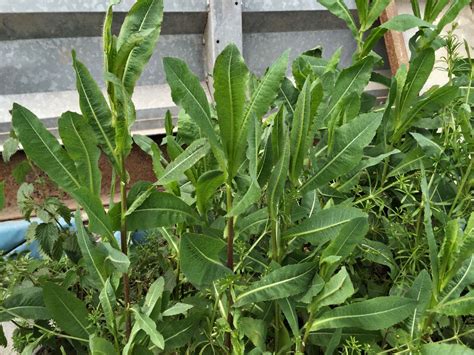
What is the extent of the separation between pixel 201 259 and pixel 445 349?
0.21 metres

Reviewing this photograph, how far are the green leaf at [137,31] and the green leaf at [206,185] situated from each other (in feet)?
0.30

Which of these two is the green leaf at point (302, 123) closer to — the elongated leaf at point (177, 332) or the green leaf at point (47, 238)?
the elongated leaf at point (177, 332)

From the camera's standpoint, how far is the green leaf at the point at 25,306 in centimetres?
45

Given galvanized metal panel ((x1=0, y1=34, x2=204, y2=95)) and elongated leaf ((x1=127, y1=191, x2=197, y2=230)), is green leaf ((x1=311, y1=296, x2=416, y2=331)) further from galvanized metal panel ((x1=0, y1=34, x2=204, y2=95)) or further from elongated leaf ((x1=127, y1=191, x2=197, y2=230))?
galvanized metal panel ((x1=0, y1=34, x2=204, y2=95))

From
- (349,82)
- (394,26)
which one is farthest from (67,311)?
(394,26)

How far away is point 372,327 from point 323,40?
1.70m

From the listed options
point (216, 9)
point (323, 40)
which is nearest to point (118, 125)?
point (216, 9)

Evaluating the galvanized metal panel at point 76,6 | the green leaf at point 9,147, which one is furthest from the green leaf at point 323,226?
the galvanized metal panel at point 76,6

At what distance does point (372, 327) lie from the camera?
42 cm

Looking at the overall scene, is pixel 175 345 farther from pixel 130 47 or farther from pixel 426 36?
pixel 426 36

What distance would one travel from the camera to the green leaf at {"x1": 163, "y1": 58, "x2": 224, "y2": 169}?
40 cm

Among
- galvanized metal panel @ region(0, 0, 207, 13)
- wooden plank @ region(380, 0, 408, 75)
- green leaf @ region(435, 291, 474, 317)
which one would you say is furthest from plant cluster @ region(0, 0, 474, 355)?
wooden plank @ region(380, 0, 408, 75)

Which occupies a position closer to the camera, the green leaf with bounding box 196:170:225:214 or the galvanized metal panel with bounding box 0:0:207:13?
the green leaf with bounding box 196:170:225:214

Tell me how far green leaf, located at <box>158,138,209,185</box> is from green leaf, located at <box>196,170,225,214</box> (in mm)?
16
